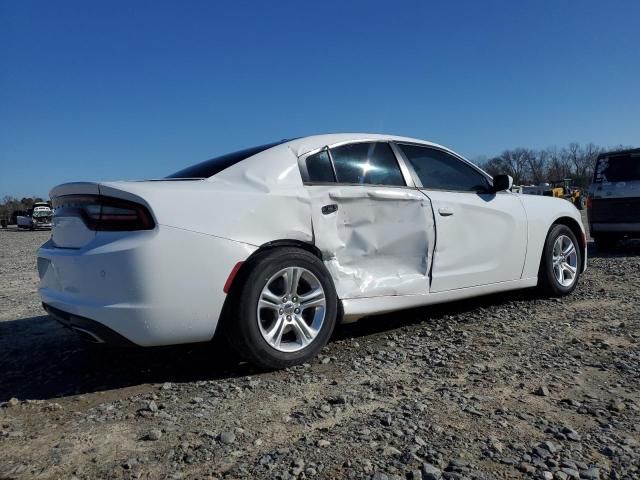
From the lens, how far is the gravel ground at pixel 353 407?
208 cm

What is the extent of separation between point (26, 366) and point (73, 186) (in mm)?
1328

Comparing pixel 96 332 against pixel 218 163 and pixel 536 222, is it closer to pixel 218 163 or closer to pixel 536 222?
pixel 218 163

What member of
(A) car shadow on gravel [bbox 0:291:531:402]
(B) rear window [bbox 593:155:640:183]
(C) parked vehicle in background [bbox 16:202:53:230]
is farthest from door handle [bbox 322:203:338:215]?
(C) parked vehicle in background [bbox 16:202:53:230]

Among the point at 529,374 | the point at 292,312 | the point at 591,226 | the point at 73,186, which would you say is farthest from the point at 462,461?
the point at 591,226

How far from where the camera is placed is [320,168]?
3.60 metres

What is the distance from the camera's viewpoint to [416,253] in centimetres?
390

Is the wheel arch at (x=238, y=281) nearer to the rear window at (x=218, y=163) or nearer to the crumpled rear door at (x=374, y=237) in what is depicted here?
the crumpled rear door at (x=374, y=237)

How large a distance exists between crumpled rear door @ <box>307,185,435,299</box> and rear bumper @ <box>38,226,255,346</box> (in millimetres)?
700

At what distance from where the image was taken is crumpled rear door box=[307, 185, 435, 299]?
3482 mm

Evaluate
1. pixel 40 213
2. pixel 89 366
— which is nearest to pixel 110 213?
pixel 89 366

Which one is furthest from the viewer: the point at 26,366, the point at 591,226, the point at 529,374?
the point at 591,226

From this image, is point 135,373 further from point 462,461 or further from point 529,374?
point 529,374

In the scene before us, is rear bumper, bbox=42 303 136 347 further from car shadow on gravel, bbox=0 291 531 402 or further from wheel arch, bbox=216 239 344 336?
wheel arch, bbox=216 239 344 336

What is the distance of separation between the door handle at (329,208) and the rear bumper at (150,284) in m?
0.67
